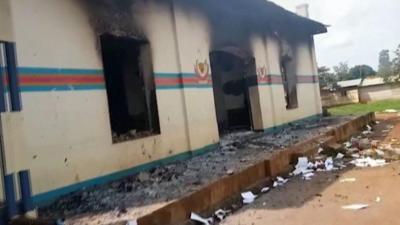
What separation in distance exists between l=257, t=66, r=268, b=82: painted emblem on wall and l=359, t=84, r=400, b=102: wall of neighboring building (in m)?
A: 33.2

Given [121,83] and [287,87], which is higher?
[121,83]

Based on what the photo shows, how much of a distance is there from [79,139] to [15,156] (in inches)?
67.3

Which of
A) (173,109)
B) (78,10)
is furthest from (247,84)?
(78,10)

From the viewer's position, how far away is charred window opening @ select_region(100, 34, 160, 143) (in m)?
7.37

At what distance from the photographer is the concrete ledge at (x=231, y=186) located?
4.82 meters

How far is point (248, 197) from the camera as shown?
21.0 feet

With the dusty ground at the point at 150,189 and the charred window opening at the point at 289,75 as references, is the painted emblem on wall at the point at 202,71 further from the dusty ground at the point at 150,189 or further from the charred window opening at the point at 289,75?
the charred window opening at the point at 289,75

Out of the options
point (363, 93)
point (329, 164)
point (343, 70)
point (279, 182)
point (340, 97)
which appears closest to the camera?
point (279, 182)

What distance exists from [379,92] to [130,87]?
1625 inches

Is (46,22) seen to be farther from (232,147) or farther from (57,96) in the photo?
(232,147)

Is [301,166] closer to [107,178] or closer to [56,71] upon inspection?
[107,178]

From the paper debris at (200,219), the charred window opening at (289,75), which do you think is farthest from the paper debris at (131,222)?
the charred window opening at (289,75)

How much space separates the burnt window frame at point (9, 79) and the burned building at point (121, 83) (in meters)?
0.01

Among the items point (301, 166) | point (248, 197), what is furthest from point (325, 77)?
point (248, 197)
